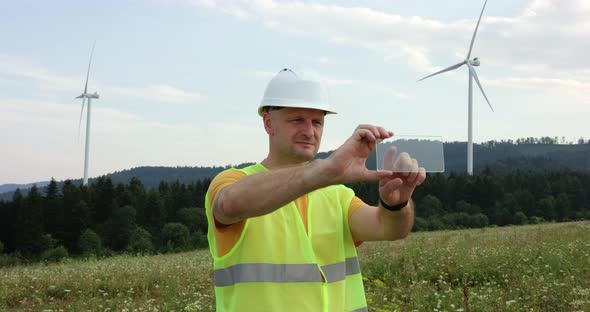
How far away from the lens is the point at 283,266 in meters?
2.75

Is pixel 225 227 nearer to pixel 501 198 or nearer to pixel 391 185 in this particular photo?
pixel 391 185

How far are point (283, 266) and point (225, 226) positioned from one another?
1.11ft

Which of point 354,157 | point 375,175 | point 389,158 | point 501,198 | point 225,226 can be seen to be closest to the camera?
point 354,157

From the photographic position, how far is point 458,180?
82.9 m

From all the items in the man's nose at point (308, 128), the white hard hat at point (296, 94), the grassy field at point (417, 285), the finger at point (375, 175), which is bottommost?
the grassy field at point (417, 285)

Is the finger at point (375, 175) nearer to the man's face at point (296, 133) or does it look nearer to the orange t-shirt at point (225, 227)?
the man's face at point (296, 133)

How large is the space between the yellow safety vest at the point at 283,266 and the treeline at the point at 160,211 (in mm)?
49204

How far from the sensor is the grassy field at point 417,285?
757 cm

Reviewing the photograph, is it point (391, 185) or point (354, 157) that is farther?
point (391, 185)

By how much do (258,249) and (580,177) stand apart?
327 feet

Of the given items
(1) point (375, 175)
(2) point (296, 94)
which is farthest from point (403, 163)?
(2) point (296, 94)

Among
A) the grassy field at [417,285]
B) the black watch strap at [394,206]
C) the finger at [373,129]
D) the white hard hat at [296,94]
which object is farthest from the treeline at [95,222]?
the finger at [373,129]

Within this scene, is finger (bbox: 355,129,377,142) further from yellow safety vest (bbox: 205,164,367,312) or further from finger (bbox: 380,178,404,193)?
yellow safety vest (bbox: 205,164,367,312)

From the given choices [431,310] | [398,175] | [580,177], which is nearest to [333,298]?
[398,175]
